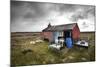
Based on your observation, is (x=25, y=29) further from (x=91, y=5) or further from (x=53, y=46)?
(x=91, y=5)

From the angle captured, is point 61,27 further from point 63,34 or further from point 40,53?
point 40,53

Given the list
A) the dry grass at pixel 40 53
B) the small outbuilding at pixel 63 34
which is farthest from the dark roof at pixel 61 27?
the dry grass at pixel 40 53

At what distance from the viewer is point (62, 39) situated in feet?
7.69

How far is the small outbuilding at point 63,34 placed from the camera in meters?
2.29

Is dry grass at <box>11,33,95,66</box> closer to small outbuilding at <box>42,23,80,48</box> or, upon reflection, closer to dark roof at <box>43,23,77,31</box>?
small outbuilding at <box>42,23,80,48</box>

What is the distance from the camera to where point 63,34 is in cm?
235

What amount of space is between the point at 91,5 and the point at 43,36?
2.77ft

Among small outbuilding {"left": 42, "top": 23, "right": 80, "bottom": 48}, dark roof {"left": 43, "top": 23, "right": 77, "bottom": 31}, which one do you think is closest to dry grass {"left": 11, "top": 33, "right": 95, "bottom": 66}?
small outbuilding {"left": 42, "top": 23, "right": 80, "bottom": 48}

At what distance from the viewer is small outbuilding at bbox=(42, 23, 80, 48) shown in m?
2.29

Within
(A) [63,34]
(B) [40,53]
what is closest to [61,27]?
(A) [63,34]

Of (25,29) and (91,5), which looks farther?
(91,5)

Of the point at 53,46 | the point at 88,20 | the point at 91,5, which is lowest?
the point at 53,46
